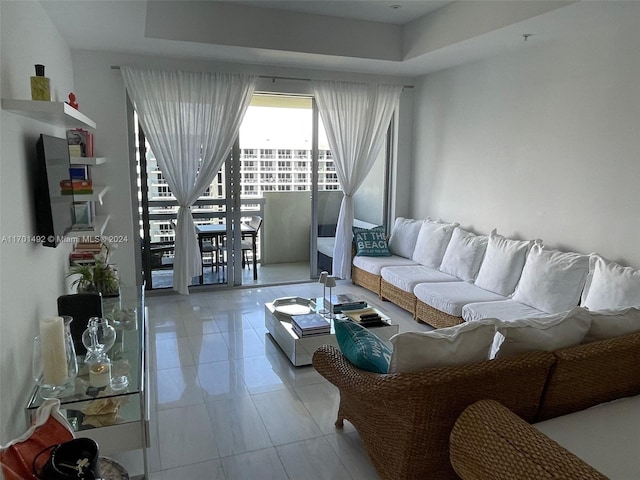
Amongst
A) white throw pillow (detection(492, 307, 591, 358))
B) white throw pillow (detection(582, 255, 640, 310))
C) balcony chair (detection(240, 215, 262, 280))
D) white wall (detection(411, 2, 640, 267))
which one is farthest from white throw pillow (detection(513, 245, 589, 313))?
balcony chair (detection(240, 215, 262, 280))

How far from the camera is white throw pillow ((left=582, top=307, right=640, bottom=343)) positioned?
2.19 m

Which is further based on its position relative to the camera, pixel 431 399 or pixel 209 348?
pixel 209 348

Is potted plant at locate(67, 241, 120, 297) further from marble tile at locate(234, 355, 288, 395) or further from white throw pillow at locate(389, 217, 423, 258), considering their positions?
white throw pillow at locate(389, 217, 423, 258)

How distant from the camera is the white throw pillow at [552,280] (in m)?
3.45

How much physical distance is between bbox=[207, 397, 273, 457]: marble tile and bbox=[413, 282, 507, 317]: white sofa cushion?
183 cm

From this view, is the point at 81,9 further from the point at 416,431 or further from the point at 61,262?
the point at 416,431

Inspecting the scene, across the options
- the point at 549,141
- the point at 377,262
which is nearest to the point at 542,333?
the point at 549,141

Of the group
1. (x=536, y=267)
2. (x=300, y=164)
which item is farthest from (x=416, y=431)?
(x=300, y=164)

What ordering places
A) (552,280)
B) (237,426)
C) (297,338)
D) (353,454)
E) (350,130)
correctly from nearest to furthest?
(353,454), (237,426), (297,338), (552,280), (350,130)

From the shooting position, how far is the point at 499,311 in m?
3.58

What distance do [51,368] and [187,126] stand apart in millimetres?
3302

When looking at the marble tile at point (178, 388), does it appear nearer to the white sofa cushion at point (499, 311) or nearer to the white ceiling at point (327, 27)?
the white sofa cushion at point (499, 311)

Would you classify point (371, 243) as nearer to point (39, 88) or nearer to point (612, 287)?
point (612, 287)

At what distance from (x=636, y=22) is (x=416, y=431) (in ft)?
10.5
